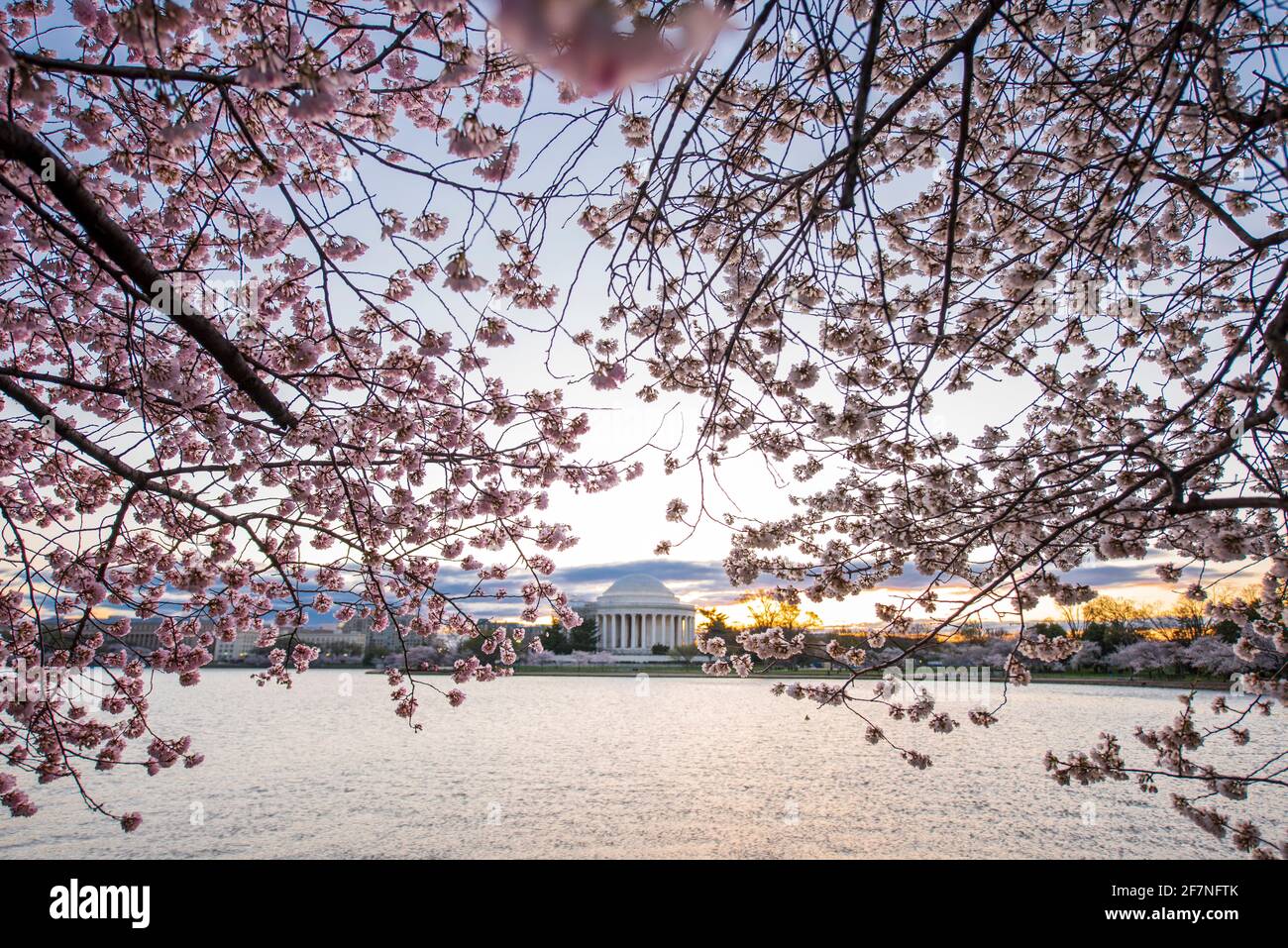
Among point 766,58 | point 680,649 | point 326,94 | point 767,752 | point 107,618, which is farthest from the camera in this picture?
point 680,649

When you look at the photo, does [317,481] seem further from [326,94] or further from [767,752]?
[767,752]

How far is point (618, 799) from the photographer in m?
8.45

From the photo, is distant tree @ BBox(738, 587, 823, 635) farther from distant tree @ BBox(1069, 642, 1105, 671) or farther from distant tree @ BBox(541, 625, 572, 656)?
distant tree @ BBox(541, 625, 572, 656)

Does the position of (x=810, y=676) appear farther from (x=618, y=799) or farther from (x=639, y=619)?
(x=639, y=619)

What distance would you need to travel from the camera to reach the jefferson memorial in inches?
2694

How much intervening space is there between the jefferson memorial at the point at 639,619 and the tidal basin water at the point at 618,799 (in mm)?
53819

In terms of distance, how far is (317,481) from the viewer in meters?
5.18

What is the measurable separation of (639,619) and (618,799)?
2427 inches

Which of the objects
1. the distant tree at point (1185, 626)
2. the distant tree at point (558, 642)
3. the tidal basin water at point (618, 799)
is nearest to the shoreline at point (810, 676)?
the distant tree at point (558, 642)

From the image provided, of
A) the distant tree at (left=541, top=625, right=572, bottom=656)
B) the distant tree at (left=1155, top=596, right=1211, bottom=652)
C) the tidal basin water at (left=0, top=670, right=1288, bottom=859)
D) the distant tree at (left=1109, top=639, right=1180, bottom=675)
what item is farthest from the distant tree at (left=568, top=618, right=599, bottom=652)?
the distant tree at (left=1155, top=596, right=1211, bottom=652)

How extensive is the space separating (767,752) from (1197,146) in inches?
407
